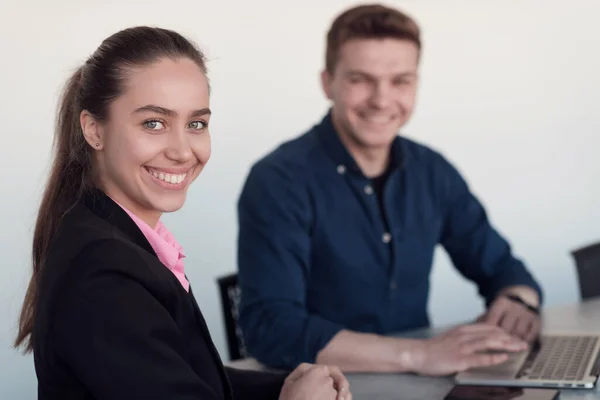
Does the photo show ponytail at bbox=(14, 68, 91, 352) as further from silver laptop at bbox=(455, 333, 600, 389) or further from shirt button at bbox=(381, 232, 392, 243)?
shirt button at bbox=(381, 232, 392, 243)

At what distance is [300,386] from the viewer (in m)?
1.32

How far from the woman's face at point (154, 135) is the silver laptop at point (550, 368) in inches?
28.0

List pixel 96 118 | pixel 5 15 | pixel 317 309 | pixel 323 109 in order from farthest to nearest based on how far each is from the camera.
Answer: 1. pixel 323 109
2. pixel 5 15
3. pixel 317 309
4. pixel 96 118

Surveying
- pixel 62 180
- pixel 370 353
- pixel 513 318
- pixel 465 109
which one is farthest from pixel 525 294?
pixel 465 109

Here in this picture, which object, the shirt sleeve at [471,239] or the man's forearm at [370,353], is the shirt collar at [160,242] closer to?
the man's forearm at [370,353]

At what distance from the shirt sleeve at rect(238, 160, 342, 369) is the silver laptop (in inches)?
13.7

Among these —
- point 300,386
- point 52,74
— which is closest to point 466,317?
point 52,74

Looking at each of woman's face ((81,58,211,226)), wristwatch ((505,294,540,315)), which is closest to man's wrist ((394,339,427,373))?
wristwatch ((505,294,540,315))

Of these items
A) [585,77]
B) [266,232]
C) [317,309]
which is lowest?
[317,309]

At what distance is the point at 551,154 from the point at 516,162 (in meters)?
0.17

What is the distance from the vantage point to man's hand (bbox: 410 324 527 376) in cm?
159

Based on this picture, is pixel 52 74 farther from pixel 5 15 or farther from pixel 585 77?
pixel 585 77

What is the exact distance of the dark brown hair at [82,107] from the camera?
113 cm

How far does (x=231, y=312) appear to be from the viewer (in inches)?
85.7
